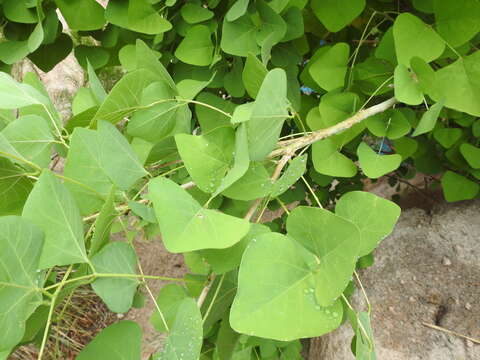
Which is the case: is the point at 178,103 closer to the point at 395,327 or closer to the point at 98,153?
the point at 98,153

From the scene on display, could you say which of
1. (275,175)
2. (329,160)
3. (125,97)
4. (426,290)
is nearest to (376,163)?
(329,160)

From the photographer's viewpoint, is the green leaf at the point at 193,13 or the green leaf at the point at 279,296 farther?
the green leaf at the point at 193,13

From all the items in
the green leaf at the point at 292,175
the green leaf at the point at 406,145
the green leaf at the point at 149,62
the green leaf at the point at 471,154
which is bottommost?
the green leaf at the point at 471,154

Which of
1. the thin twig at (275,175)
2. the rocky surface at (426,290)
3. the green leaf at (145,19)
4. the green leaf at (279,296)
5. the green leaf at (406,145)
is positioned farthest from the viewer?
the rocky surface at (426,290)

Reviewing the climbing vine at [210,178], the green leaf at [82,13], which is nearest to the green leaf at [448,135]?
the climbing vine at [210,178]

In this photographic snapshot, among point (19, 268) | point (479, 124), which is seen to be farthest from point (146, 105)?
point (479, 124)

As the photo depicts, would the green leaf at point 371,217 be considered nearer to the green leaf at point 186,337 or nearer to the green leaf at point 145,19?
the green leaf at point 186,337

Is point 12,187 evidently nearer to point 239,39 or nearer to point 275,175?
point 275,175
